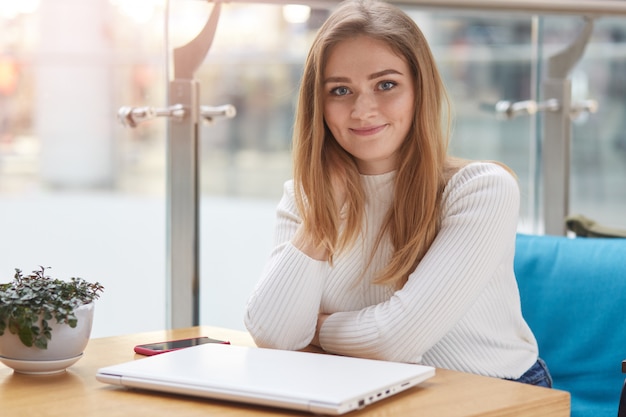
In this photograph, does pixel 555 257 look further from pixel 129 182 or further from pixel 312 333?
pixel 129 182

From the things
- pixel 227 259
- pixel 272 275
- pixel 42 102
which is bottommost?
pixel 227 259

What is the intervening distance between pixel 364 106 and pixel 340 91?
8cm

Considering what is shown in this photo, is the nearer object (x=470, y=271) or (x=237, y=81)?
(x=470, y=271)

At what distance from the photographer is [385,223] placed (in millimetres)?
1810

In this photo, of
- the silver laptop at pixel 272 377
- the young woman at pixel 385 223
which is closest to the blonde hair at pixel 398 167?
the young woman at pixel 385 223

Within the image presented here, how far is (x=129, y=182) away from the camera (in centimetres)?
268

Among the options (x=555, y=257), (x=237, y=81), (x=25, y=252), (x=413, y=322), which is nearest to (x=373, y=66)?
(x=413, y=322)

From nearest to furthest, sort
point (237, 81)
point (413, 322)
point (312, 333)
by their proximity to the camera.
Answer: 1. point (413, 322)
2. point (312, 333)
3. point (237, 81)

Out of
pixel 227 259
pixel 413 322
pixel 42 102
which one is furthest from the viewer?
pixel 227 259

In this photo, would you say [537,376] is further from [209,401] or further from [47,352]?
[47,352]

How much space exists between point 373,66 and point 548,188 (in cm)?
130

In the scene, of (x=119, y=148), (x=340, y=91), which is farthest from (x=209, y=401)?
(x=119, y=148)

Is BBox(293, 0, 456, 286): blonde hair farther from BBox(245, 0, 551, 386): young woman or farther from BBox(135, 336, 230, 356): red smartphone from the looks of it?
BBox(135, 336, 230, 356): red smartphone

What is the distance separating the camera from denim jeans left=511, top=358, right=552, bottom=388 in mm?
1800
